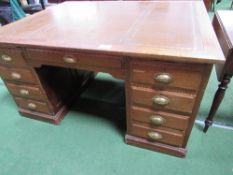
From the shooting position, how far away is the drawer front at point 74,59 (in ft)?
3.20

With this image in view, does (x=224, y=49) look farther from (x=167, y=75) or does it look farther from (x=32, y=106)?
(x=32, y=106)

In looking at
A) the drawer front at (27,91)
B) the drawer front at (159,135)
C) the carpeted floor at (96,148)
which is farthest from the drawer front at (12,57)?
the drawer front at (159,135)

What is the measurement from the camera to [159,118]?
110 centimetres

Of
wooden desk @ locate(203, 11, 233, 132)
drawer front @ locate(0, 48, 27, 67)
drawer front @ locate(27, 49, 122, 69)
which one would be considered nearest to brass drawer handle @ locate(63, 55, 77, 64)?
drawer front @ locate(27, 49, 122, 69)

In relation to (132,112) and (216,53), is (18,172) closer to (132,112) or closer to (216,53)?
(132,112)

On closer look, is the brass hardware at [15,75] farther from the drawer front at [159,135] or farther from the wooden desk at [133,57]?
the drawer front at [159,135]

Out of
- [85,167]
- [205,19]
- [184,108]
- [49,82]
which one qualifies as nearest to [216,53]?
[184,108]

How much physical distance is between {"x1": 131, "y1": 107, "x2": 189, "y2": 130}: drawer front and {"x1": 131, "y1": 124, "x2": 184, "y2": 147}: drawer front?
0.17 ft

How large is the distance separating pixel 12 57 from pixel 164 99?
1024 mm

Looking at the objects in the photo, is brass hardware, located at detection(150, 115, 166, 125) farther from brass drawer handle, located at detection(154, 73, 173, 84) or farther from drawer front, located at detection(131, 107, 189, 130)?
brass drawer handle, located at detection(154, 73, 173, 84)

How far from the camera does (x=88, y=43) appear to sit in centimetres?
99

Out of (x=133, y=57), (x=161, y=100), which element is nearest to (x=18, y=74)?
(x=133, y=57)

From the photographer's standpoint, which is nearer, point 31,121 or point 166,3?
point 166,3

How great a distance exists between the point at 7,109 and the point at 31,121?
36 centimetres
